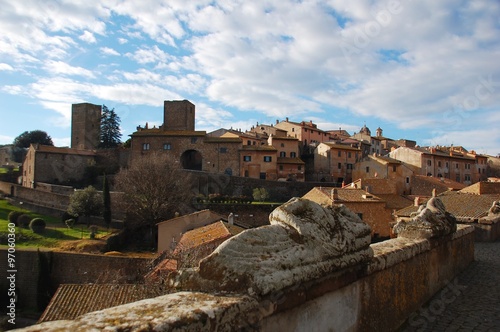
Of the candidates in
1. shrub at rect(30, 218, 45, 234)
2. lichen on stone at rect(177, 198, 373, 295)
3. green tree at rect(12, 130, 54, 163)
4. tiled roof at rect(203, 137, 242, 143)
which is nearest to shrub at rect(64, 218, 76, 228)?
shrub at rect(30, 218, 45, 234)

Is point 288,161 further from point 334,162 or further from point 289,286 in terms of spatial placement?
point 289,286

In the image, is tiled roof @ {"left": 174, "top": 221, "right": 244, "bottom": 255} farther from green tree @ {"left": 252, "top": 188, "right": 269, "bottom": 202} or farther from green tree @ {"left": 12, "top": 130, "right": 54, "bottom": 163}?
green tree @ {"left": 12, "top": 130, "right": 54, "bottom": 163}

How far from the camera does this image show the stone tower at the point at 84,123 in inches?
2921

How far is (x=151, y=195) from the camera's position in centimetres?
3612

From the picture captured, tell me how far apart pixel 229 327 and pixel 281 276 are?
535 mm

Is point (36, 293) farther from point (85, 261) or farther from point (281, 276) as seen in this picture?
point (281, 276)

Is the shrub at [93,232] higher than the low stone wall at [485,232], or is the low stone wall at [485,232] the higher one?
the low stone wall at [485,232]

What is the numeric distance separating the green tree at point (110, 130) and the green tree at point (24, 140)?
12614 mm

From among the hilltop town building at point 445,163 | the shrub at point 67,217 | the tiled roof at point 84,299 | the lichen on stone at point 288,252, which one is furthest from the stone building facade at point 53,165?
the lichen on stone at point 288,252

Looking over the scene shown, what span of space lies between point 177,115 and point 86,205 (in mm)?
32020

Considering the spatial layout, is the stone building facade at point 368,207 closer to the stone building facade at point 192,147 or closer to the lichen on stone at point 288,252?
the stone building facade at point 192,147

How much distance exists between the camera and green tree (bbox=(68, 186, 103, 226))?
36.4 metres

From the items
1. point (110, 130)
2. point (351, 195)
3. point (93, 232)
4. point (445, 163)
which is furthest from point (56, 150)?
point (445, 163)

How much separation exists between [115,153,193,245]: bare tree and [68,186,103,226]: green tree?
9.10 ft
